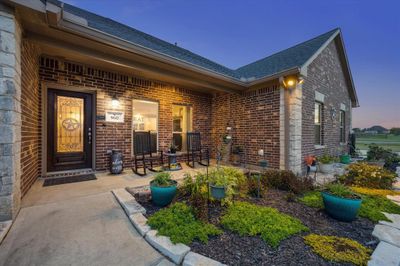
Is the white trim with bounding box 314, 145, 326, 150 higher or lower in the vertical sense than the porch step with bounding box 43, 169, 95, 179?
higher

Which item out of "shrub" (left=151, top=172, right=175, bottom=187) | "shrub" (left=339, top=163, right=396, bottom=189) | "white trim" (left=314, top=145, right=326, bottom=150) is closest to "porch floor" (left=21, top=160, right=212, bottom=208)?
"shrub" (left=151, top=172, right=175, bottom=187)

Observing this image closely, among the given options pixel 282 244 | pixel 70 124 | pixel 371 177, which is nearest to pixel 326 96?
pixel 371 177

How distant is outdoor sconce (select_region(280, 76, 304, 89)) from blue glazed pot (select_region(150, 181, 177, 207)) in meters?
3.99

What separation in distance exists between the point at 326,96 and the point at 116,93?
706 centimetres

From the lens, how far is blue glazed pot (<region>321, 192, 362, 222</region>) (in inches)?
85.5

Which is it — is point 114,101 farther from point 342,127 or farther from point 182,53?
point 342,127

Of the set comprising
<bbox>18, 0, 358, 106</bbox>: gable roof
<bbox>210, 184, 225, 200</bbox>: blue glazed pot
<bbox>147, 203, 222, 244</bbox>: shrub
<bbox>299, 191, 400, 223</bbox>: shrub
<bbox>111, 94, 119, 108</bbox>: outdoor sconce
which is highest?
<bbox>18, 0, 358, 106</bbox>: gable roof

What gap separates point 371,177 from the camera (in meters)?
3.75

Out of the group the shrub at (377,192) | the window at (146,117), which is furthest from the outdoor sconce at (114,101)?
the shrub at (377,192)

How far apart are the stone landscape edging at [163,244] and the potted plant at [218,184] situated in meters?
0.97

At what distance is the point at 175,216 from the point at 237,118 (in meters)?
4.48

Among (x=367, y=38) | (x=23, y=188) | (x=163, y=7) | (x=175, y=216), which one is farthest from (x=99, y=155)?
(x=367, y=38)

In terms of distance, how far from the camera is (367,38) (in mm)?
12758

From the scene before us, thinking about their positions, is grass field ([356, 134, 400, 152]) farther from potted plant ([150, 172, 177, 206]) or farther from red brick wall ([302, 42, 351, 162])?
potted plant ([150, 172, 177, 206])
